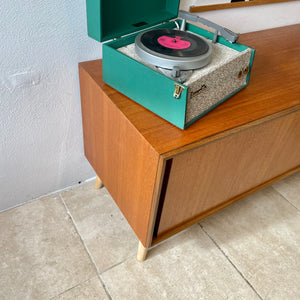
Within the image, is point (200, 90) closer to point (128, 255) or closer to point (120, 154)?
point (120, 154)

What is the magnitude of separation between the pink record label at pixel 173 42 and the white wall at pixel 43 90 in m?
0.29

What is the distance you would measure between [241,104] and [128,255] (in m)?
0.71

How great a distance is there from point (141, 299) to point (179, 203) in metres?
0.38

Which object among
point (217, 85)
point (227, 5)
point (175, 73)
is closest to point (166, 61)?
point (175, 73)

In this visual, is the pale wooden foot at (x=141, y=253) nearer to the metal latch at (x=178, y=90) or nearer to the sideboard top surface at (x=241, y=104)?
the sideboard top surface at (x=241, y=104)

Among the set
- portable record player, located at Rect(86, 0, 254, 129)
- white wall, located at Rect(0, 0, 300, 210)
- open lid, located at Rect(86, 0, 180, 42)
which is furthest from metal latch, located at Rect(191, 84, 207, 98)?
white wall, located at Rect(0, 0, 300, 210)

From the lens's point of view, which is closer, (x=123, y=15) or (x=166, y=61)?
(x=166, y=61)

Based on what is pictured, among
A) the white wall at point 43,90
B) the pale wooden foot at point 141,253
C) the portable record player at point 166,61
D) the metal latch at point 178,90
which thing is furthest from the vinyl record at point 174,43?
the pale wooden foot at point 141,253

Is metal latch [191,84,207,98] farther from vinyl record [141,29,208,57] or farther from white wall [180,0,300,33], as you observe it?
white wall [180,0,300,33]

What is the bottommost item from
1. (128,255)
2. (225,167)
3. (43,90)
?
(128,255)

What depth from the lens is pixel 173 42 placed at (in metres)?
0.91

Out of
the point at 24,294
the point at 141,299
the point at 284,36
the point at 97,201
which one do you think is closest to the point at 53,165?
the point at 97,201

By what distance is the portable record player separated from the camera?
0.80 meters

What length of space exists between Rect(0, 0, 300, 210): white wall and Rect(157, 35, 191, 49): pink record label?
0.94 ft
